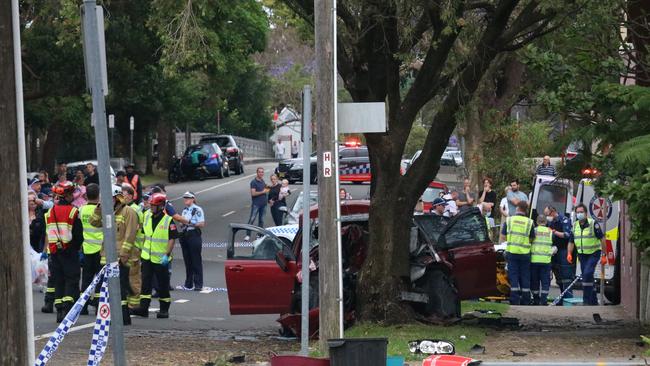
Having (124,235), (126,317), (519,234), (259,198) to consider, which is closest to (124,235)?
(124,235)

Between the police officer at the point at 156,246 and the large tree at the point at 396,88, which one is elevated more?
the large tree at the point at 396,88

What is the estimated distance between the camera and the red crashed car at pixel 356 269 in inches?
612

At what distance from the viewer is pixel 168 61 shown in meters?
16.6

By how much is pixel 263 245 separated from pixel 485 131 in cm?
2015

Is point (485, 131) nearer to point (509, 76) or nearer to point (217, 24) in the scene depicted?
point (509, 76)

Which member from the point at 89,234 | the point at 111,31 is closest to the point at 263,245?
the point at 89,234

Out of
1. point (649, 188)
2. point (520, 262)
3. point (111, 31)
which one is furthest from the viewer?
point (111, 31)

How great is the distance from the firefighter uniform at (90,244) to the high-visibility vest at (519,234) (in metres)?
7.24

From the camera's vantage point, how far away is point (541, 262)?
785 inches

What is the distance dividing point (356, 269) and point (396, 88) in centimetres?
261

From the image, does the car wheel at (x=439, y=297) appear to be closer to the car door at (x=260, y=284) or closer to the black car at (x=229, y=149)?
the car door at (x=260, y=284)

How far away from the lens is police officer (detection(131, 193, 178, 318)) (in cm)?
1638

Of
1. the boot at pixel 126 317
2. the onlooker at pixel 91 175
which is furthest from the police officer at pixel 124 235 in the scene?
the onlooker at pixel 91 175

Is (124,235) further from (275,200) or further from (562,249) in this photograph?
(275,200)
